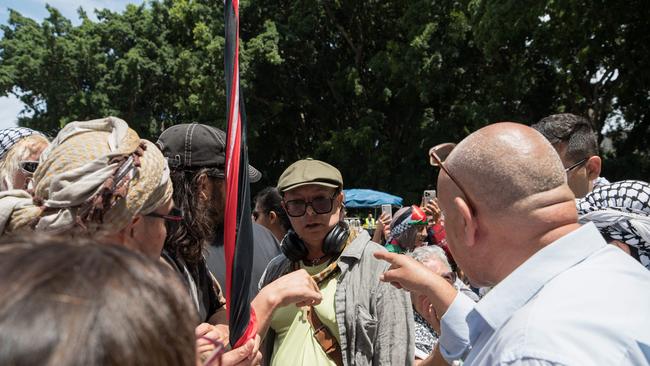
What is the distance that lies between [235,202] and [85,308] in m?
1.03

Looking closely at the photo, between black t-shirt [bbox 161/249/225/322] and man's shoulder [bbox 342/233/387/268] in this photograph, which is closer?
black t-shirt [bbox 161/249/225/322]

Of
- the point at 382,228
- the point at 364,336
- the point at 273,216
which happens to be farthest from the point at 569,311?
the point at 382,228

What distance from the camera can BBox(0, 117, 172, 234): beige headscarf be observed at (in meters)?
1.55

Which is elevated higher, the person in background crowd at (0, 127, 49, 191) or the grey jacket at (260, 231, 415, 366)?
the person in background crowd at (0, 127, 49, 191)

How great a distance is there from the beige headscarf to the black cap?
83 cm

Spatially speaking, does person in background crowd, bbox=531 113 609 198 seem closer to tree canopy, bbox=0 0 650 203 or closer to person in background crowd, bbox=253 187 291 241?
person in background crowd, bbox=253 187 291 241

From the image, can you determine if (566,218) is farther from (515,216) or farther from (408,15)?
(408,15)

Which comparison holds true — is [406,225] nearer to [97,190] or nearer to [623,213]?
[623,213]

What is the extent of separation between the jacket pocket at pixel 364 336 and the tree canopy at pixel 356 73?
1279cm

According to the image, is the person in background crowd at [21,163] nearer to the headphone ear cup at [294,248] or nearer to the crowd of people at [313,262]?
the crowd of people at [313,262]

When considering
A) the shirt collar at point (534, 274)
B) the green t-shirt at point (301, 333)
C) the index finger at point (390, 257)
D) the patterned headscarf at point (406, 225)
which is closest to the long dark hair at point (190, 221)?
the green t-shirt at point (301, 333)

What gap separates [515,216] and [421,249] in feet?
7.62

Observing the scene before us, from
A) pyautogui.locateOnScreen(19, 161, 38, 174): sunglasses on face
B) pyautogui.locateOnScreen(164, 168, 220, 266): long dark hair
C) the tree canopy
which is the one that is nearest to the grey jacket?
pyautogui.locateOnScreen(164, 168, 220, 266): long dark hair

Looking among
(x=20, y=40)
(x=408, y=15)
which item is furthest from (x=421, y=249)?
(x=20, y=40)
